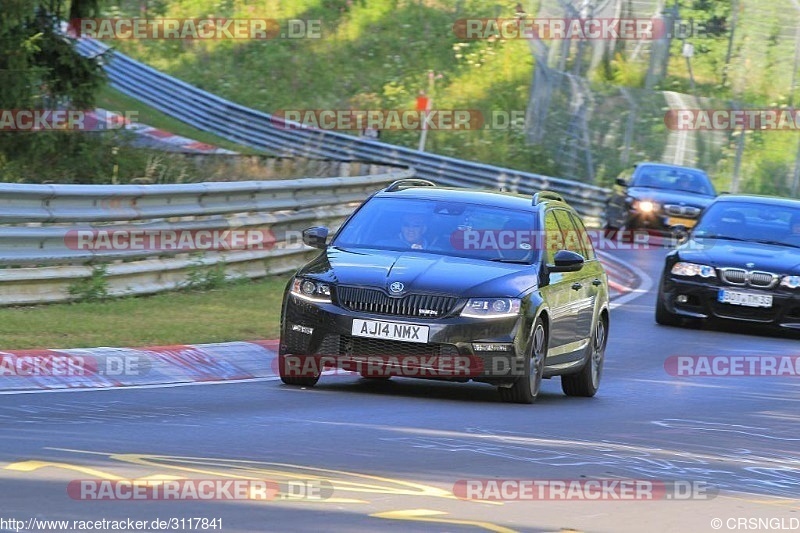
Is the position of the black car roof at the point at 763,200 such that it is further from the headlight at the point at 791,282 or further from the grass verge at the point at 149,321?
the grass verge at the point at 149,321

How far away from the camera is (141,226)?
52.2 ft

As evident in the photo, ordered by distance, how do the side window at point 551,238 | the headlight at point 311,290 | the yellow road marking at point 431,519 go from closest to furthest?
the yellow road marking at point 431,519 < the headlight at point 311,290 < the side window at point 551,238

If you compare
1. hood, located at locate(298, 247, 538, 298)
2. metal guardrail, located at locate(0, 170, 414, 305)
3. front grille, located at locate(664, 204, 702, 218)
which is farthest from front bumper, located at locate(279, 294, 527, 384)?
front grille, located at locate(664, 204, 702, 218)

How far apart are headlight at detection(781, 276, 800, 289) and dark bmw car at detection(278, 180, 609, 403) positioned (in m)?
5.87

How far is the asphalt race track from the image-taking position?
700 cm

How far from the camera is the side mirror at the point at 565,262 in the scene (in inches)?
476

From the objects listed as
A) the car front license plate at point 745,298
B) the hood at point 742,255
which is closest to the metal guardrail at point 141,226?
the hood at point 742,255

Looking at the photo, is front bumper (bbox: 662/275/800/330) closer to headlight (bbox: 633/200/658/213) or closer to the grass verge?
the grass verge

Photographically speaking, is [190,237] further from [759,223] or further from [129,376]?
[759,223]

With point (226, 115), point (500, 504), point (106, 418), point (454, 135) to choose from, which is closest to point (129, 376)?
point (106, 418)

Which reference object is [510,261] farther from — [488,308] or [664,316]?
[664,316]

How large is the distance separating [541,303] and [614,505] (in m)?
3.95

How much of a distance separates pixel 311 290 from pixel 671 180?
21.1 m

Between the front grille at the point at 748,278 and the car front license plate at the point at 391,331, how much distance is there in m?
8.15
